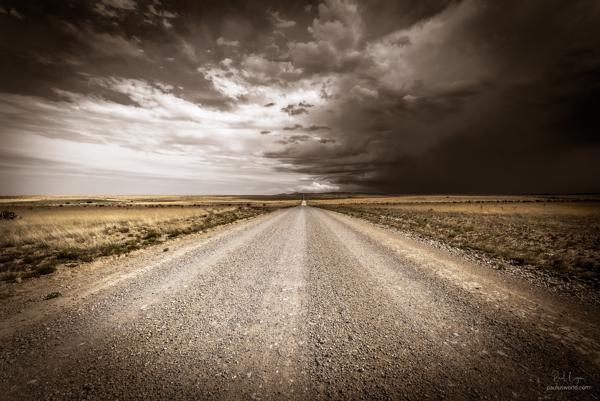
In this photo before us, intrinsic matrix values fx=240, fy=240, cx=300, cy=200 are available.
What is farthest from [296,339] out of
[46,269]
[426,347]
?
[46,269]

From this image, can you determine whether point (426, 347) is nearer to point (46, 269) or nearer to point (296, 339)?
point (296, 339)

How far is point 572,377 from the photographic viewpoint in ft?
9.86

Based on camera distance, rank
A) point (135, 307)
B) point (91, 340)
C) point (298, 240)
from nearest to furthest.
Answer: point (91, 340) → point (135, 307) → point (298, 240)

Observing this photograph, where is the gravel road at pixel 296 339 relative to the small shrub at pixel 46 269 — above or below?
above

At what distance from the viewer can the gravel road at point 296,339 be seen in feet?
9.28

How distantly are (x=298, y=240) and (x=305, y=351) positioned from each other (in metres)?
9.03

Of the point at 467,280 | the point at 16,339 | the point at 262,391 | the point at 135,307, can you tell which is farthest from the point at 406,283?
the point at 16,339

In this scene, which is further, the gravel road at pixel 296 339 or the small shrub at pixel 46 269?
the small shrub at pixel 46 269

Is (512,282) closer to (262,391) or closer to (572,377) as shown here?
(572,377)

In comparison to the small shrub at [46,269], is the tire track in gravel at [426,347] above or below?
above

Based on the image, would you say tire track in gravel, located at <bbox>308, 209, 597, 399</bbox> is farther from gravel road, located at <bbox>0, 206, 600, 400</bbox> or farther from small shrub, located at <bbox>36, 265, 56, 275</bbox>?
small shrub, located at <bbox>36, 265, 56, 275</bbox>

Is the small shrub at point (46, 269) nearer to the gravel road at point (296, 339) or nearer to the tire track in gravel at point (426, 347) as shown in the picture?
the gravel road at point (296, 339)

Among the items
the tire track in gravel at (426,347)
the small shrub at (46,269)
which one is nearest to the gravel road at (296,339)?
the tire track in gravel at (426,347)

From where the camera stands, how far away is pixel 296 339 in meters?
3.80
